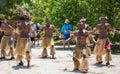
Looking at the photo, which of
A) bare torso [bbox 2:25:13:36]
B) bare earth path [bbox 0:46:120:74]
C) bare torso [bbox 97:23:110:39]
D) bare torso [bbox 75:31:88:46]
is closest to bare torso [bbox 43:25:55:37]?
bare earth path [bbox 0:46:120:74]

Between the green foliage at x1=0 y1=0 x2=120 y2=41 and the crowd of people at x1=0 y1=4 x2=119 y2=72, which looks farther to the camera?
the green foliage at x1=0 y1=0 x2=120 y2=41

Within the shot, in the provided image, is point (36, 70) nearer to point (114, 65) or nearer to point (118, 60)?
point (114, 65)

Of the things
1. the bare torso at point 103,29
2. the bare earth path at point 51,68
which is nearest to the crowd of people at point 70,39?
the bare torso at point 103,29

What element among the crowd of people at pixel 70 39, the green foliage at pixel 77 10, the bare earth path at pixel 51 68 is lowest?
the bare earth path at pixel 51 68

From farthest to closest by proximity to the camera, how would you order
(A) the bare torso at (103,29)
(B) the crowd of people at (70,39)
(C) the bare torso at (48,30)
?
(C) the bare torso at (48,30) → (A) the bare torso at (103,29) → (B) the crowd of people at (70,39)

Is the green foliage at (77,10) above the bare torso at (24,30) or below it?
above

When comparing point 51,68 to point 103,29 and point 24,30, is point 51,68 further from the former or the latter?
point 103,29

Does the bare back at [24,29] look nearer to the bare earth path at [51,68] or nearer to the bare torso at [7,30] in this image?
the bare earth path at [51,68]

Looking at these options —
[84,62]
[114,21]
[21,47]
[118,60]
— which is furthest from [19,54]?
[114,21]

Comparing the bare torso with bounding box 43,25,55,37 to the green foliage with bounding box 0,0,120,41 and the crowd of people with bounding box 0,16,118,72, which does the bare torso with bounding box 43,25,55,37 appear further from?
the green foliage with bounding box 0,0,120,41

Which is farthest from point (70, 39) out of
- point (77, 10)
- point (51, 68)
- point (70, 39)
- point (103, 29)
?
point (77, 10)

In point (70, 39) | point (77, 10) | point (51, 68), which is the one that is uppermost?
point (77, 10)

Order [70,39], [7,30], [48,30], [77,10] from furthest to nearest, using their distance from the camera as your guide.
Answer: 1. [77,10]
2. [48,30]
3. [7,30]
4. [70,39]

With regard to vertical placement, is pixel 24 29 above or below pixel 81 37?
above
